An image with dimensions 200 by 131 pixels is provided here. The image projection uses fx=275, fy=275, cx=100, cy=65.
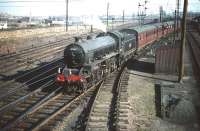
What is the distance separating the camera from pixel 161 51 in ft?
77.0

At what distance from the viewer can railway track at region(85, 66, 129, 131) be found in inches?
477

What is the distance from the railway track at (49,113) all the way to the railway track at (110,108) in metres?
1.09

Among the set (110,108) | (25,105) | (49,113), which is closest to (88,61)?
(110,108)

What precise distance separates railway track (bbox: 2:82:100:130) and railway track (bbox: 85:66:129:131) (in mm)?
1090

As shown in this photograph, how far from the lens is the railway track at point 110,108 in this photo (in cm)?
1212

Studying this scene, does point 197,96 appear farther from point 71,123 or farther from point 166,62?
point 71,123

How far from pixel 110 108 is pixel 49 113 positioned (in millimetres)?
3149

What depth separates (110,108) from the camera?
14383 millimetres

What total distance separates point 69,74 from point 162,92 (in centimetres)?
593

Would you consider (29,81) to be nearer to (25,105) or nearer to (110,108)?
(25,105)

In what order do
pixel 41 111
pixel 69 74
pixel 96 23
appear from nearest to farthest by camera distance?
pixel 41 111, pixel 69 74, pixel 96 23

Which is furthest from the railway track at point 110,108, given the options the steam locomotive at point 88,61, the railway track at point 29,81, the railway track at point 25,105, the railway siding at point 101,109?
the railway track at point 29,81

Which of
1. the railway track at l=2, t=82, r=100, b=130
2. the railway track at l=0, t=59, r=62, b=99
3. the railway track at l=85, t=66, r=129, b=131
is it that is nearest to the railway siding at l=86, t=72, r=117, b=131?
the railway track at l=85, t=66, r=129, b=131

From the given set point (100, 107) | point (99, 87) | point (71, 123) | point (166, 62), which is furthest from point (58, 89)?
point (166, 62)
